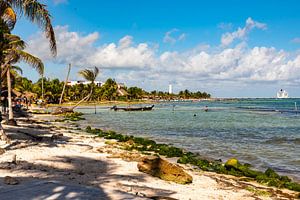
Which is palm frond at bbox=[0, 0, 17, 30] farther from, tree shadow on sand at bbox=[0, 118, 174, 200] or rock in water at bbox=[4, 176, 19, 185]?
rock in water at bbox=[4, 176, 19, 185]

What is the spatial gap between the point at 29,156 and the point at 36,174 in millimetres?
3094

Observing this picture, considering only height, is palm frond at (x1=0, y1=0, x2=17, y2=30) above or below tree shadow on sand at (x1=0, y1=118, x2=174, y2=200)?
above

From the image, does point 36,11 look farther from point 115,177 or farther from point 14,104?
point 14,104

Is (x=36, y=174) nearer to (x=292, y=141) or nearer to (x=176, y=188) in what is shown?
(x=176, y=188)

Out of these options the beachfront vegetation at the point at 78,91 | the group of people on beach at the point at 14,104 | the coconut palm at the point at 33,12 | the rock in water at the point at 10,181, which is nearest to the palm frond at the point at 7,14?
the coconut palm at the point at 33,12

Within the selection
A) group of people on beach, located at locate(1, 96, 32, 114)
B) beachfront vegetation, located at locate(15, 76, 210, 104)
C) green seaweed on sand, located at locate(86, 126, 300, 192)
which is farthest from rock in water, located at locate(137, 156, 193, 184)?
beachfront vegetation, located at locate(15, 76, 210, 104)

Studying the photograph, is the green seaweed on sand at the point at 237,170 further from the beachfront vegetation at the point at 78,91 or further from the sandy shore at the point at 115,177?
the beachfront vegetation at the point at 78,91

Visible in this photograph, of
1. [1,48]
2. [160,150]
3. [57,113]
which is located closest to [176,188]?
[160,150]

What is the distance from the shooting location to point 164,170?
10.8m

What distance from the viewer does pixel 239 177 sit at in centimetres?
1248

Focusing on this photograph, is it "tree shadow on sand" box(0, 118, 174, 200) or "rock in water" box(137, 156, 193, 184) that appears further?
"rock in water" box(137, 156, 193, 184)

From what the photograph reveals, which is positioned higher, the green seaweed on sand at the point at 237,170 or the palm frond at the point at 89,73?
the palm frond at the point at 89,73

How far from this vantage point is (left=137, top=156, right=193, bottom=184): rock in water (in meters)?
10.5

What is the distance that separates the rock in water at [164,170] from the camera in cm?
1046
